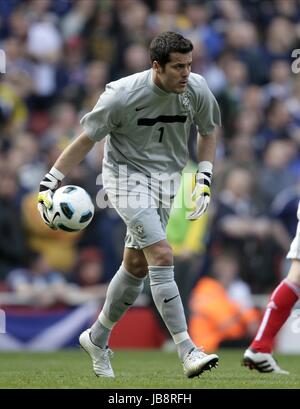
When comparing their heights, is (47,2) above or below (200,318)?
above

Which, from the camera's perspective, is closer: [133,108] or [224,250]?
[133,108]

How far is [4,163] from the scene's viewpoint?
14.0 meters

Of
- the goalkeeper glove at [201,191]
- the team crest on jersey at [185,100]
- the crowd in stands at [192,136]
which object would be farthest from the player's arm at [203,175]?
the crowd in stands at [192,136]

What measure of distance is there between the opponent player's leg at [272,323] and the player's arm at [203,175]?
2.37ft

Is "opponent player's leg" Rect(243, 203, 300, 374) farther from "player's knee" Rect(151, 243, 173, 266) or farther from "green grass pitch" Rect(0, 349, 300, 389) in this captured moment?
"player's knee" Rect(151, 243, 173, 266)

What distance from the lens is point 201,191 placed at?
26.7 feet

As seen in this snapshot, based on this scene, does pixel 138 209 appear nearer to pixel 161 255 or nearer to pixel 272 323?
pixel 161 255

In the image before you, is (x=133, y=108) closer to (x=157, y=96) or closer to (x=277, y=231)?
(x=157, y=96)

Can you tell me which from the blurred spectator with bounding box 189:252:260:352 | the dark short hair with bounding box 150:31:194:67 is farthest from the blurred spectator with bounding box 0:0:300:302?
the dark short hair with bounding box 150:31:194:67

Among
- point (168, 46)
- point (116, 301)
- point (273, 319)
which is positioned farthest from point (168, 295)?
point (168, 46)

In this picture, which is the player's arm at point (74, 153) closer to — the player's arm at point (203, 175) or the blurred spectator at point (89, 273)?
the player's arm at point (203, 175)
